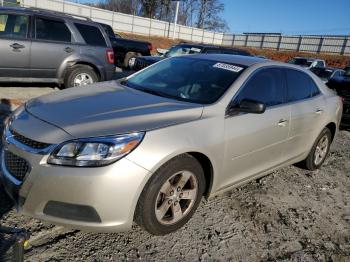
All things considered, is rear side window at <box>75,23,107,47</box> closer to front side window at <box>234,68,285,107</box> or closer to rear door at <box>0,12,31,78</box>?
rear door at <box>0,12,31,78</box>

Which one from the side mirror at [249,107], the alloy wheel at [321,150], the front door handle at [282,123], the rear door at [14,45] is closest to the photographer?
the side mirror at [249,107]

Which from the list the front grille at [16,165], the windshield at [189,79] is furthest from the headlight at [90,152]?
the windshield at [189,79]

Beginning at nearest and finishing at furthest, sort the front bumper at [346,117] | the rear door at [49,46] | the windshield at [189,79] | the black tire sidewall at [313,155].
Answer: the windshield at [189,79]
the black tire sidewall at [313,155]
the rear door at [49,46]
the front bumper at [346,117]

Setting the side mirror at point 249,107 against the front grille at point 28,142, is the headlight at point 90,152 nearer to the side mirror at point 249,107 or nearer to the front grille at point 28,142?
the front grille at point 28,142

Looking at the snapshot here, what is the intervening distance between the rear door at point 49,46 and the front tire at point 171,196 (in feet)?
19.3

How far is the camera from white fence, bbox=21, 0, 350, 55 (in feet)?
139

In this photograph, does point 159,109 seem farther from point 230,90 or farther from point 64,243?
point 64,243

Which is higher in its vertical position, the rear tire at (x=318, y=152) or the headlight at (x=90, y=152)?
the headlight at (x=90, y=152)

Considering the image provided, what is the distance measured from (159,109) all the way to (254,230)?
1.48m

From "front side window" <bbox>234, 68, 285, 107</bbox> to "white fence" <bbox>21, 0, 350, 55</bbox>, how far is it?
3861 cm

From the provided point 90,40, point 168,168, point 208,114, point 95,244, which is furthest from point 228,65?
point 90,40

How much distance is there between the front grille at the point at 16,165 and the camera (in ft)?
9.40

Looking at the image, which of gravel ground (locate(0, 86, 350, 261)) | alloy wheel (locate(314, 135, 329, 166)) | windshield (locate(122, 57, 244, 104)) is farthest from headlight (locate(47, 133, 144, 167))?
alloy wheel (locate(314, 135, 329, 166))

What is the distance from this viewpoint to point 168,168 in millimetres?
3061
